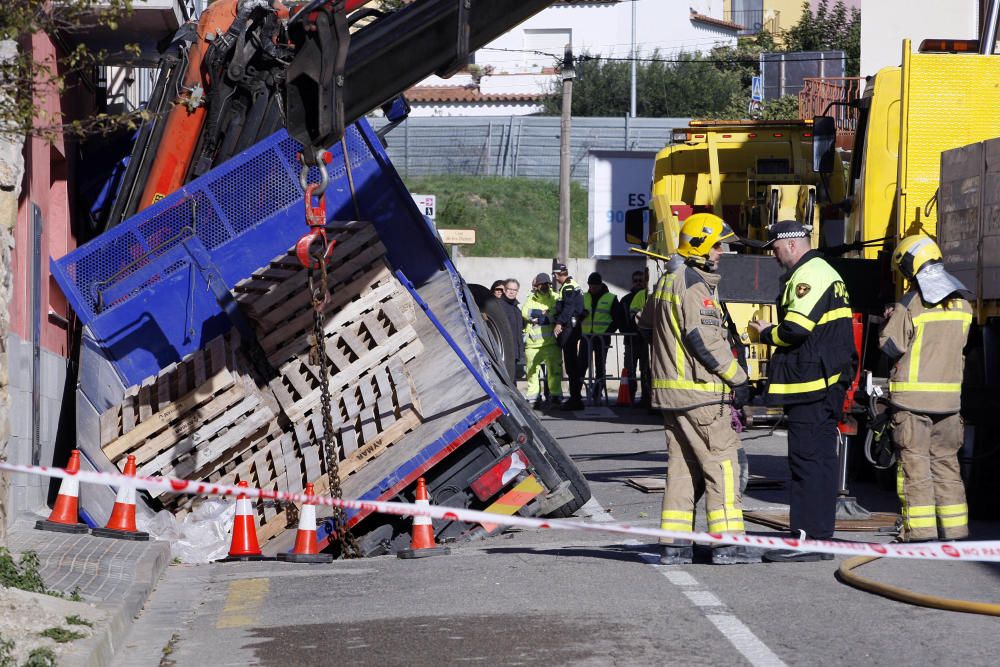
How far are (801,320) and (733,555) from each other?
4.42 ft

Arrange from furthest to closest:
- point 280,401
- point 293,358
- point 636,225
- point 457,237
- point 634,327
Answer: point 457,237, point 634,327, point 636,225, point 293,358, point 280,401

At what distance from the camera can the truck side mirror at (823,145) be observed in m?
12.8

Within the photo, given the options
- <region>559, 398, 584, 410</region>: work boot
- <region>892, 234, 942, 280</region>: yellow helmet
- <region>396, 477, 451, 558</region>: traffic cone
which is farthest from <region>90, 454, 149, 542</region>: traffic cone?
<region>559, 398, 584, 410</region>: work boot

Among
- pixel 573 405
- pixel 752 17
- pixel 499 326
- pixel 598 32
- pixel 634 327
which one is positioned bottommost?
pixel 573 405

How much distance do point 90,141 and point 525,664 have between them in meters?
10.3

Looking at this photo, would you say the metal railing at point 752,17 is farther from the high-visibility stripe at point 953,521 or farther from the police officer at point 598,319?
the high-visibility stripe at point 953,521

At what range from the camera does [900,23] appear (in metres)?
28.5

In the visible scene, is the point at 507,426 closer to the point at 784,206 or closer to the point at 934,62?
the point at 934,62

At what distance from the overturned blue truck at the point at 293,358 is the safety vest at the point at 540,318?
8818 millimetres

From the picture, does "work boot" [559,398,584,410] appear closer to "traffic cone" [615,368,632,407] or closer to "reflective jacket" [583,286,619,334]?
"traffic cone" [615,368,632,407]

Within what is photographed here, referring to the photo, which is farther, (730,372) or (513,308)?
(513,308)

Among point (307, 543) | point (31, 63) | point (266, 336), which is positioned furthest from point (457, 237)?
point (31, 63)

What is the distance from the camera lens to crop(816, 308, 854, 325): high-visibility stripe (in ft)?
27.3

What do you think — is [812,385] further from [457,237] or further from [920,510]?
[457,237]
